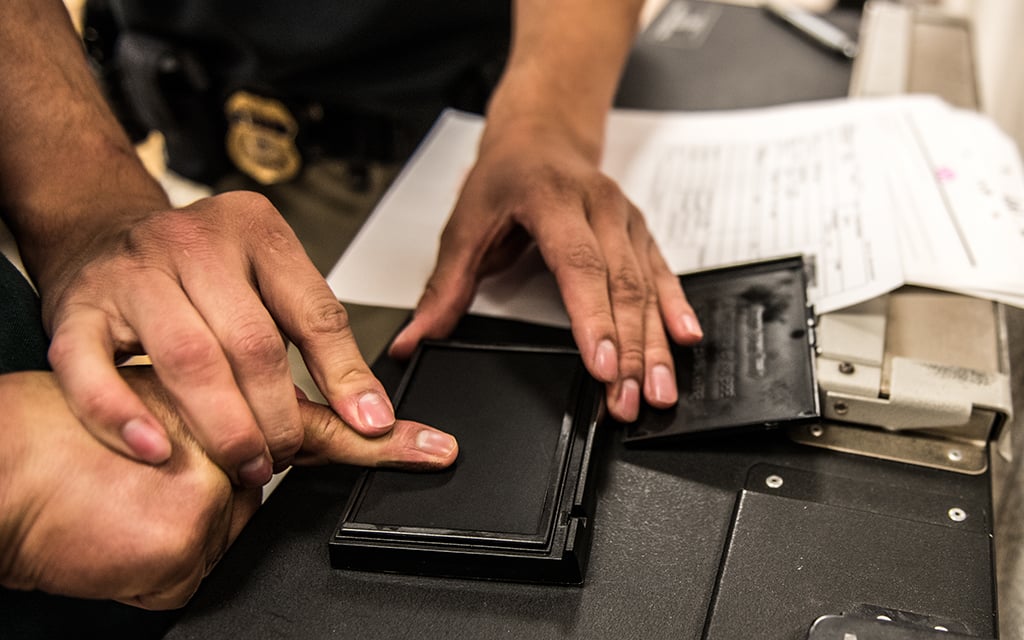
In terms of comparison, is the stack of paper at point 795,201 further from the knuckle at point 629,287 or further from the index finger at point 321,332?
the index finger at point 321,332

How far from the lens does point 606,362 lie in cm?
56

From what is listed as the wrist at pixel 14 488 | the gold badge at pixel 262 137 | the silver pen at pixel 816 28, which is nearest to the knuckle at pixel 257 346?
the wrist at pixel 14 488

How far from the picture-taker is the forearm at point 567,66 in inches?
32.4

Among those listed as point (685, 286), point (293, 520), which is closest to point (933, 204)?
point (685, 286)

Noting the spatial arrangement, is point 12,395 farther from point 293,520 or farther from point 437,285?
point 437,285

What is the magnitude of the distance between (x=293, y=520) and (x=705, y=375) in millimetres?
283

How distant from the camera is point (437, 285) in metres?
0.67

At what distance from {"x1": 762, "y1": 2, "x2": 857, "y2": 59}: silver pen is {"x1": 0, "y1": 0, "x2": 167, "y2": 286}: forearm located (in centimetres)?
84

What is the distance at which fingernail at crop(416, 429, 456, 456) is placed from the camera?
1.63 feet

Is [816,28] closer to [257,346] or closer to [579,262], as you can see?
[579,262]

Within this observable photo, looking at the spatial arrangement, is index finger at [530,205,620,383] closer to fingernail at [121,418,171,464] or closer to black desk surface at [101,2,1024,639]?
black desk surface at [101,2,1024,639]

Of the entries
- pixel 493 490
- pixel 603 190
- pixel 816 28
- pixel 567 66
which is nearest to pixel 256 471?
pixel 493 490

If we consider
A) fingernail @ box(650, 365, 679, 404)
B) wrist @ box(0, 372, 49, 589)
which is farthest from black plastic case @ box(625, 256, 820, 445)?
wrist @ box(0, 372, 49, 589)

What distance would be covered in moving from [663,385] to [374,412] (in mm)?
192
